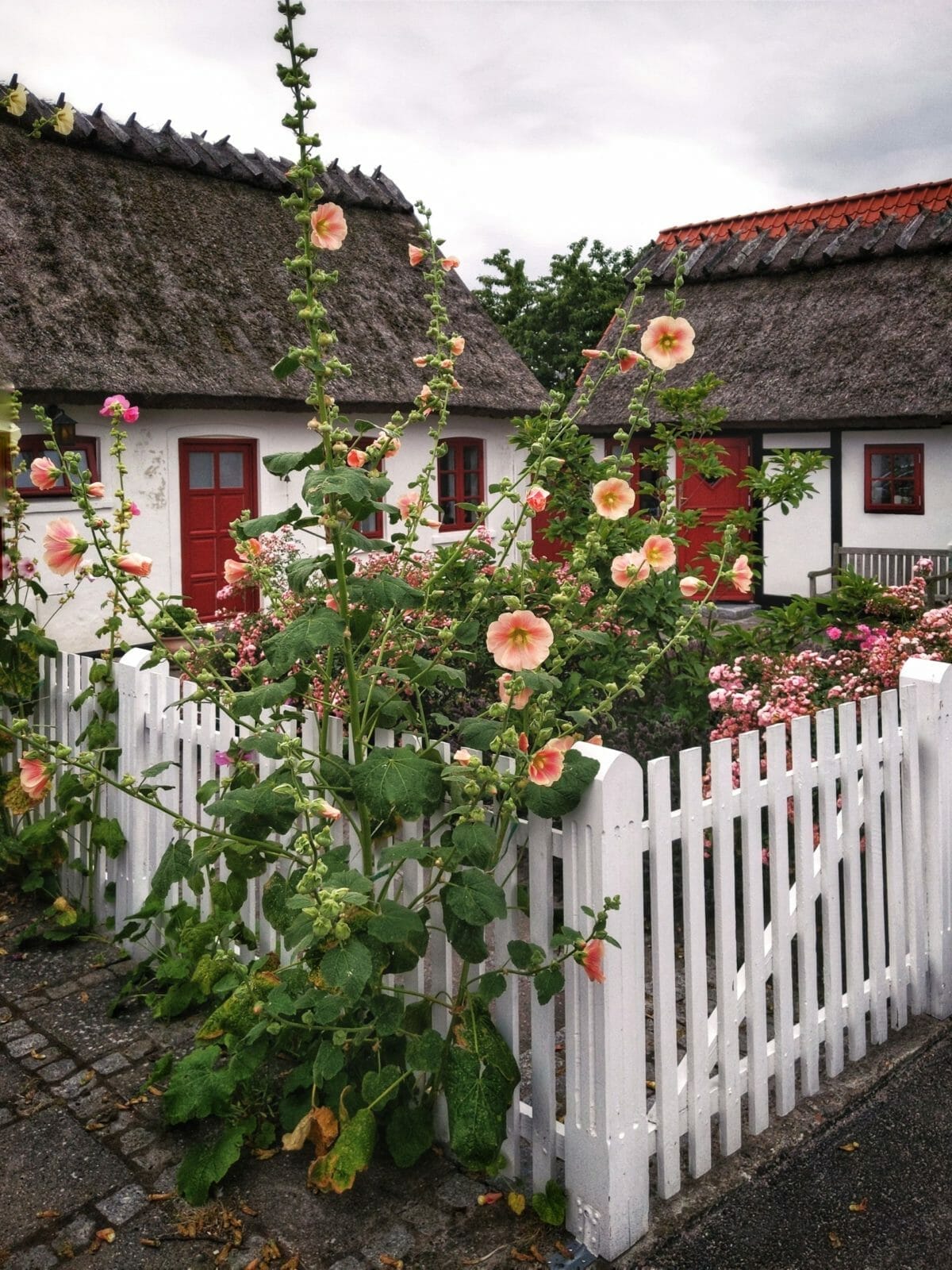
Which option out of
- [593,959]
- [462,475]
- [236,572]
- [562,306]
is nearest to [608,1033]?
[593,959]

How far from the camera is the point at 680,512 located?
5.11m

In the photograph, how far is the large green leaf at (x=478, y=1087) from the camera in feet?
7.75

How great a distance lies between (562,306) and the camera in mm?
23469

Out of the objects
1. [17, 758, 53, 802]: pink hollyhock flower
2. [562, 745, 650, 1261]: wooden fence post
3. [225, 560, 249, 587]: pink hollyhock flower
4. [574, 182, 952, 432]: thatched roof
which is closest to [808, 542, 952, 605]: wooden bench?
[574, 182, 952, 432]: thatched roof

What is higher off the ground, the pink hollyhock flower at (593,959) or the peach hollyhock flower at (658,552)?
the peach hollyhock flower at (658,552)

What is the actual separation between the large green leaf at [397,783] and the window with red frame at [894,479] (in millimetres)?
12000

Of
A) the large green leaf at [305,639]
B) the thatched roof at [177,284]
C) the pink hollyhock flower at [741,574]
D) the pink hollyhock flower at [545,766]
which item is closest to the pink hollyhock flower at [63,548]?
the large green leaf at [305,639]

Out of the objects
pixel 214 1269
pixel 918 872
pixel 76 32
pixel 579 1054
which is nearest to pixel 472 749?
pixel 579 1054

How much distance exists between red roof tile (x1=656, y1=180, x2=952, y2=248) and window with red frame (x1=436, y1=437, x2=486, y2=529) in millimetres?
6056

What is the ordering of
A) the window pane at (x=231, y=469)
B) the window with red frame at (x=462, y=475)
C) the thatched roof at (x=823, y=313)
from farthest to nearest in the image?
1. the window with red frame at (x=462, y=475)
2. the thatched roof at (x=823, y=313)
3. the window pane at (x=231, y=469)

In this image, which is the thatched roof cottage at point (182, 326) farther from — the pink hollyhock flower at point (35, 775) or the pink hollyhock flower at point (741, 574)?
the pink hollyhock flower at point (741, 574)

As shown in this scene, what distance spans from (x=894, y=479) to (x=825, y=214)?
526cm

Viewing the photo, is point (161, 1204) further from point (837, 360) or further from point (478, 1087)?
point (837, 360)

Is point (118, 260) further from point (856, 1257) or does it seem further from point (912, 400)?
point (856, 1257)
